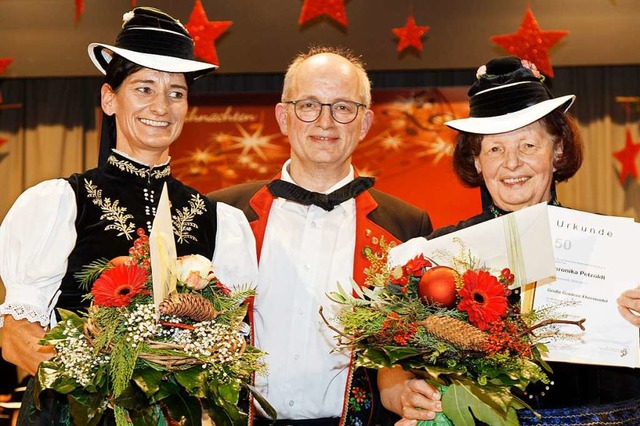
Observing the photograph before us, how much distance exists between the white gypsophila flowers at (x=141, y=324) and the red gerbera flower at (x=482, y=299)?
Answer: 75cm

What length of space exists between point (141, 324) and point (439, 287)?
0.73m

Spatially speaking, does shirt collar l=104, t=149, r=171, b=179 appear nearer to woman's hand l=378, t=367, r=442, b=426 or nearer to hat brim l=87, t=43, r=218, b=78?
hat brim l=87, t=43, r=218, b=78

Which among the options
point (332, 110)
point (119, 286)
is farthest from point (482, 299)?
point (332, 110)

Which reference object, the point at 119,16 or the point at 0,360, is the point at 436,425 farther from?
the point at 119,16

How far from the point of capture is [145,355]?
225 cm

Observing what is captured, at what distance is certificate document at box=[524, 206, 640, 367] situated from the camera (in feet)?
8.56

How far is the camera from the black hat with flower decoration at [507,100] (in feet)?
9.39

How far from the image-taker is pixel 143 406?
230 centimetres

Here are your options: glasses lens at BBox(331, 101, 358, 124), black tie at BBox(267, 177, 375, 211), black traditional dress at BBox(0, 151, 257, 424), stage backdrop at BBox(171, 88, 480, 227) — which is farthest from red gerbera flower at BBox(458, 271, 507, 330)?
stage backdrop at BBox(171, 88, 480, 227)

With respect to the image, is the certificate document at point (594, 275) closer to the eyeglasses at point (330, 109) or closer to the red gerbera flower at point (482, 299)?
the red gerbera flower at point (482, 299)

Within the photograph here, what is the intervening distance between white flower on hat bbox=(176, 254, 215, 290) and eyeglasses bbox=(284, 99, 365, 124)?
44.9 inches

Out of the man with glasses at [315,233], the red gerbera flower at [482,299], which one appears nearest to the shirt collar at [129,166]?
the man with glasses at [315,233]

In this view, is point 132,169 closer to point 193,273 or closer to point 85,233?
point 85,233

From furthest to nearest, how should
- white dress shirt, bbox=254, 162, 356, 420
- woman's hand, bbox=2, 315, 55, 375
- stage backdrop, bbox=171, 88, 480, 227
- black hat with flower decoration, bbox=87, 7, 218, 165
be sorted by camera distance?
stage backdrop, bbox=171, 88, 480, 227 < white dress shirt, bbox=254, 162, 356, 420 < black hat with flower decoration, bbox=87, 7, 218, 165 < woman's hand, bbox=2, 315, 55, 375
